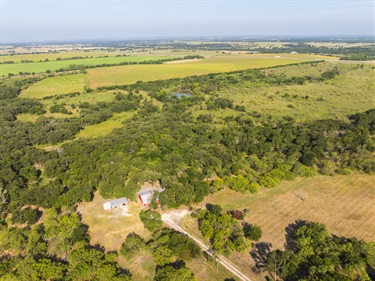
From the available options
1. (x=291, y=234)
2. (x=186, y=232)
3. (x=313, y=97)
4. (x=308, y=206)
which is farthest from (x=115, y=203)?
(x=313, y=97)

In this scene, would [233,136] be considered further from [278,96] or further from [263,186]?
[278,96]

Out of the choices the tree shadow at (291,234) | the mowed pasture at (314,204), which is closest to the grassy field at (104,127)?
the mowed pasture at (314,204)

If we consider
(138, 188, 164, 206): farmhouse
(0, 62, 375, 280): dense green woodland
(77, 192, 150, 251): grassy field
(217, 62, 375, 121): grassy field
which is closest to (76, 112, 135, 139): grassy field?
(0, 62, 375, 280): dense green woodland

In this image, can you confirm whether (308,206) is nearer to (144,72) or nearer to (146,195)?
(146,195)

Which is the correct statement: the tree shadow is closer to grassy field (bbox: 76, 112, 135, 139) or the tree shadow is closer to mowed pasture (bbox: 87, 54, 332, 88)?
grassy field (bbox: 76, 112, 135, 139)

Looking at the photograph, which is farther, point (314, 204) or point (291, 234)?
point (314, 204)

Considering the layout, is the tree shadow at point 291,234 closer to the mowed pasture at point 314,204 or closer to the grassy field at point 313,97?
the mowed pasture at point 314,204
